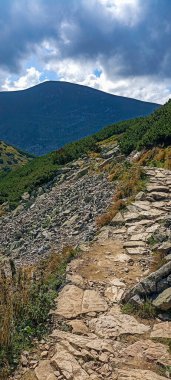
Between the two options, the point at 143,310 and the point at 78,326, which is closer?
the point at 78,326

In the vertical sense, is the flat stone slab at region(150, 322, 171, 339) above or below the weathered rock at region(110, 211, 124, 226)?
below

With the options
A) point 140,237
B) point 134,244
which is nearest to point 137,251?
point 134,244

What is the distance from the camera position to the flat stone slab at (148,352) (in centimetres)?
711

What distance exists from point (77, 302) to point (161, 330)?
227 centimetres

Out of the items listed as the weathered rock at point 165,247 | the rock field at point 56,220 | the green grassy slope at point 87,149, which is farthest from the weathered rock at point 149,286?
the green grassy slope at point 87,149

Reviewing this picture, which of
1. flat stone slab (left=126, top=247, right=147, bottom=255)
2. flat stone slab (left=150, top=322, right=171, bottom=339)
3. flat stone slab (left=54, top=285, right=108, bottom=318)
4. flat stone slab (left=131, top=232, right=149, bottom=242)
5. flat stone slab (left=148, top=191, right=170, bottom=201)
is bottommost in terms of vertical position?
flat stone slab (left=150, top=322, right=171, bottom=339)

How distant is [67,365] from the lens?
6828mm

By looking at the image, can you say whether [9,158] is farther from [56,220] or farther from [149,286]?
[149,286]

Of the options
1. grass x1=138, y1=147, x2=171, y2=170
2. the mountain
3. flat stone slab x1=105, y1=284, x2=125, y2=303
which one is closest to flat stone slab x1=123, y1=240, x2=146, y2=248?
flat stone slab x1=105, y1=284, x2=125, y2=303

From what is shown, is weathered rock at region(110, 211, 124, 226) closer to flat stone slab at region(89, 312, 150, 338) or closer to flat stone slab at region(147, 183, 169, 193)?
flat stone slab at region(147, 183, 169, 193)

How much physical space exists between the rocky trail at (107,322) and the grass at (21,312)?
0.77 ft

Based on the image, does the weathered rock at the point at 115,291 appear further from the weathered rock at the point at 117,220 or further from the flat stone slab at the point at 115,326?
the weathered rock at the point at 117,220

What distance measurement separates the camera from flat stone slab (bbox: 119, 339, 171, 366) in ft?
23.3

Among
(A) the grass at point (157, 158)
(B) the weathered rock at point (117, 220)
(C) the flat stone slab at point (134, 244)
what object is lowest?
(C) the flat stone slab at point (134, 244)
